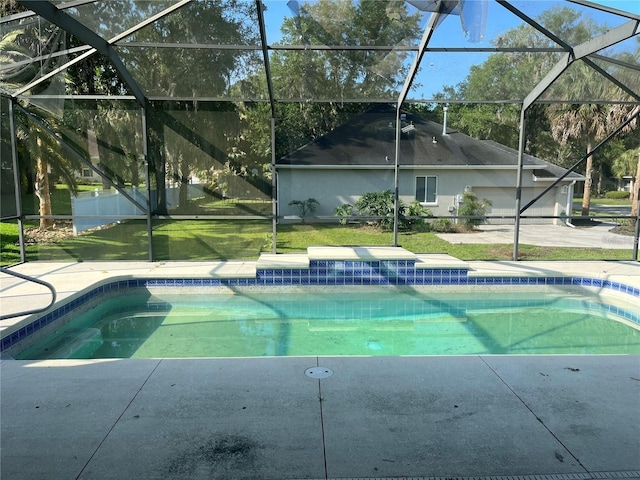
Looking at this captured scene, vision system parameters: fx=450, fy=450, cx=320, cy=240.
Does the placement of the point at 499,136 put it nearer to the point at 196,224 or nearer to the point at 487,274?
the point at 487,274

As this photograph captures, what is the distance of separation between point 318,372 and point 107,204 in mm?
5688

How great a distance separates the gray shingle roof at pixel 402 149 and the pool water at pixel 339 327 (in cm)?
271

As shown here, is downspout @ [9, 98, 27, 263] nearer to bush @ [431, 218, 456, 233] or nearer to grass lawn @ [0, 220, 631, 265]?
grass lawn @ [0, 220, 631, 265]

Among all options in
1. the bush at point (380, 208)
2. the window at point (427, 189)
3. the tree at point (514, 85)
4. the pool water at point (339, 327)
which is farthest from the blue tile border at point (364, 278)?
the tree at point (514, 85)

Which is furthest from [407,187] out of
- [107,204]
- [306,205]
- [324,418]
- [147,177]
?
[324,418]

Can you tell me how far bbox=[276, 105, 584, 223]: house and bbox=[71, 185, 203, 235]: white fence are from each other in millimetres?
1669

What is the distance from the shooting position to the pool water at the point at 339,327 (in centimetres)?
427

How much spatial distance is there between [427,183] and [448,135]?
35.3 inches

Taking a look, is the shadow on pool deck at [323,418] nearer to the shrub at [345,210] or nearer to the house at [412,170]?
the shrub at [345,210]

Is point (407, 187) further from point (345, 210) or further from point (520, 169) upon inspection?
point (520, 169)

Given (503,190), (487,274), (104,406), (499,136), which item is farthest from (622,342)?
(104,406)

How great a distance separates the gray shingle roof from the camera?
24.7 feet

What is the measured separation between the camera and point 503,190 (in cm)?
751

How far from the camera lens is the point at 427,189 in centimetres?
808
